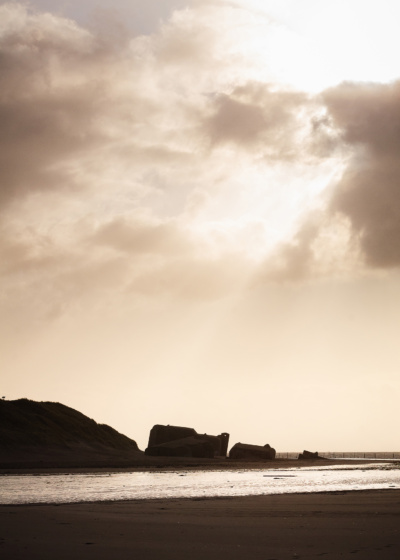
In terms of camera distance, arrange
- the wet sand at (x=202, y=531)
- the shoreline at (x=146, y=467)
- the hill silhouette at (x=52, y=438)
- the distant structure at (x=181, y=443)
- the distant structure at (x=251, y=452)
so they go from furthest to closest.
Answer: the distant structure at (x=251, y=452), the distant structure at (x=181, y=443), the hill silhouette at (x=52, y=438), the shoreline at (x=146, y=467), the wet sand at (x=202, y=531)

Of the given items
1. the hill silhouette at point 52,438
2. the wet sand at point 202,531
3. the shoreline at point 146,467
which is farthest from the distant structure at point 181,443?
the wet sand at point 202,531

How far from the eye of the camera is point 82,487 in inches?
1153

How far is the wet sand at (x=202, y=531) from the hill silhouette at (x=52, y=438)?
3422cm

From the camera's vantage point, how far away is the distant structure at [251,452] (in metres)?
90.0

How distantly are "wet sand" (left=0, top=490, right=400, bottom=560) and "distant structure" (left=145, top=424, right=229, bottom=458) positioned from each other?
63633mm

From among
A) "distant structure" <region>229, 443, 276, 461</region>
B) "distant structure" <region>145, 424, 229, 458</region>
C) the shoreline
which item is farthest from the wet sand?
"distant structure" <region>229, 443, 276, 461</region>

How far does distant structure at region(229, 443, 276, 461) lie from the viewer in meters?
90.0

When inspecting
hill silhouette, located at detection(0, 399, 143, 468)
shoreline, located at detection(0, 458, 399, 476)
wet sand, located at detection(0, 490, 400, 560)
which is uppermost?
hill silhouette, located at detection(0, 399, 143, 468)

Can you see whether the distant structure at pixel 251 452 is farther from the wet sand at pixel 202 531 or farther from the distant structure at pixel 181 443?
the wet sand at pixel 202 531

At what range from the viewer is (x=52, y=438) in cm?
6769

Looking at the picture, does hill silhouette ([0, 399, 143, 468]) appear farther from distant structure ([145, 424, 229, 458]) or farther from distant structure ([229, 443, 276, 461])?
distant structure ([229, 443, 276, 461])

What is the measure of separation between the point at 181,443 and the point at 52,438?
2082cm

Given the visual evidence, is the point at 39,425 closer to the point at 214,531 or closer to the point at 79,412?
the point at 79,412

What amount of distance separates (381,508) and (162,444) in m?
68.6
